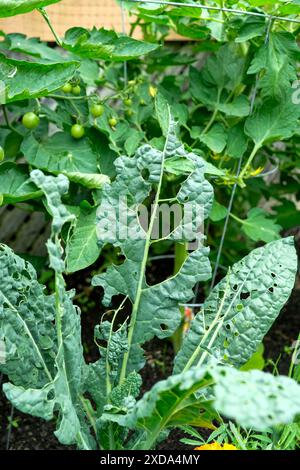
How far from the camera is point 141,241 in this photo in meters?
1.26

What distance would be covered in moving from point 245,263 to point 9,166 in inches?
24.3

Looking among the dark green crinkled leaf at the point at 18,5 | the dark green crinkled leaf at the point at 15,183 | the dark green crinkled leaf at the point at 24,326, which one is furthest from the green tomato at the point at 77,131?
the dark green crinkled leaf at the point at 24,326

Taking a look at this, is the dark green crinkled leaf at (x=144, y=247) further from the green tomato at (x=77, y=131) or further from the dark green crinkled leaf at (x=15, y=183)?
the green tomato at (x=77, y=131)

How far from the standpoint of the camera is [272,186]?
2.44 metres

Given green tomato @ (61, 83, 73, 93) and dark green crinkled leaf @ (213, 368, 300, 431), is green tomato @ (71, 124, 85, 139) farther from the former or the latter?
dark green crinkled leaf @ (213, 368, 300, 431)

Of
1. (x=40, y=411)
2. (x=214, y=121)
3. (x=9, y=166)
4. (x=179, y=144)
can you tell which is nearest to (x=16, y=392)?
(x=40, y=411)

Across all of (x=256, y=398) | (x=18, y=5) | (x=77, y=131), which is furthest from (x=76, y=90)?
(x=256, y=398)

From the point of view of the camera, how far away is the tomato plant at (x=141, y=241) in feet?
3.36

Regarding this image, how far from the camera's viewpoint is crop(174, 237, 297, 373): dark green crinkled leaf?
1224 millimetres

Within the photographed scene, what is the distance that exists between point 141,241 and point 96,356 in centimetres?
107

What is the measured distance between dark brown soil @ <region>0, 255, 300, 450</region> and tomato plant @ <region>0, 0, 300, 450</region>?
35cm

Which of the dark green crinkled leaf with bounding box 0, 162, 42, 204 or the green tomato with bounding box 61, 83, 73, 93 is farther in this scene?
the green tomato with bounding box 61, 83, 73, 93

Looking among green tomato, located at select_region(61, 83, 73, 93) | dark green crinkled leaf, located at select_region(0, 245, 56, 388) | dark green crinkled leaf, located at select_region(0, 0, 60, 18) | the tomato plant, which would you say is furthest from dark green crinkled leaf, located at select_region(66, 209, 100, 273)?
dark green crinkled leaf, located at select_region(0, 0, 60, 18)
